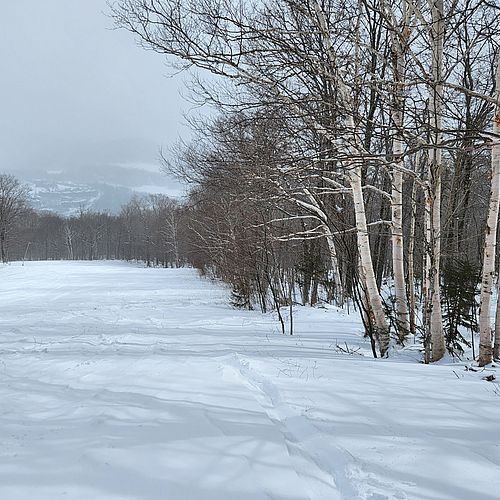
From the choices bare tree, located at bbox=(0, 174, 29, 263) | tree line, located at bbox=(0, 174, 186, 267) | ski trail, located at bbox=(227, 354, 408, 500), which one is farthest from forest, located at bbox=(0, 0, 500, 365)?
tree line, located at bbox=(0, 174, 186, 267)

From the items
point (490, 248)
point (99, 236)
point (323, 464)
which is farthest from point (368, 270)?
point (99, 236)

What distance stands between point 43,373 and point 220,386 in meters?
2.72

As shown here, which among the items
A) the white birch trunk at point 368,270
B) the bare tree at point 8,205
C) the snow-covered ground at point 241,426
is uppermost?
the bare tree at point 8,205

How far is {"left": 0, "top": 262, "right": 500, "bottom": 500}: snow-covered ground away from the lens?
2562mm

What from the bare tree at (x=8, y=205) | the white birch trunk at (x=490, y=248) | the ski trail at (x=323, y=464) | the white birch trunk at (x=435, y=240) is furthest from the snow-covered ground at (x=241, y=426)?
the bare tree at (x=8, y=205)

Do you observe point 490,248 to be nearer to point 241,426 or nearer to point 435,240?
point 435,240

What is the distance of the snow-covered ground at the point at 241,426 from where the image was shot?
8.41 ft

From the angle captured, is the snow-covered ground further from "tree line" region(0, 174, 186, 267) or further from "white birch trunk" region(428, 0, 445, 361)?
"tree line" region(0, 174, 186, 267)

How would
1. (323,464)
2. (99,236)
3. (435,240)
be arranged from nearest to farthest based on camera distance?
1. (323,464)
2. (435,240)
3. (99,236)

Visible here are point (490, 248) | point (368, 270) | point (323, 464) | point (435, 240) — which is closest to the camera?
point (323, 464)

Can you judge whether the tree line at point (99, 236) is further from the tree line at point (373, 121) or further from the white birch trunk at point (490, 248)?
the white birch trunk at point (490, 248)

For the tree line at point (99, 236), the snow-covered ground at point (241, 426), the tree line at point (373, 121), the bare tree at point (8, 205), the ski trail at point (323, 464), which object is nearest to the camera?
the ski trail at point (323, 464)

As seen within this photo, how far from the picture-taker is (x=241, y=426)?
348cm

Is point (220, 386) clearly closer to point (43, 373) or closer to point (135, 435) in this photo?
point (135, 435)
